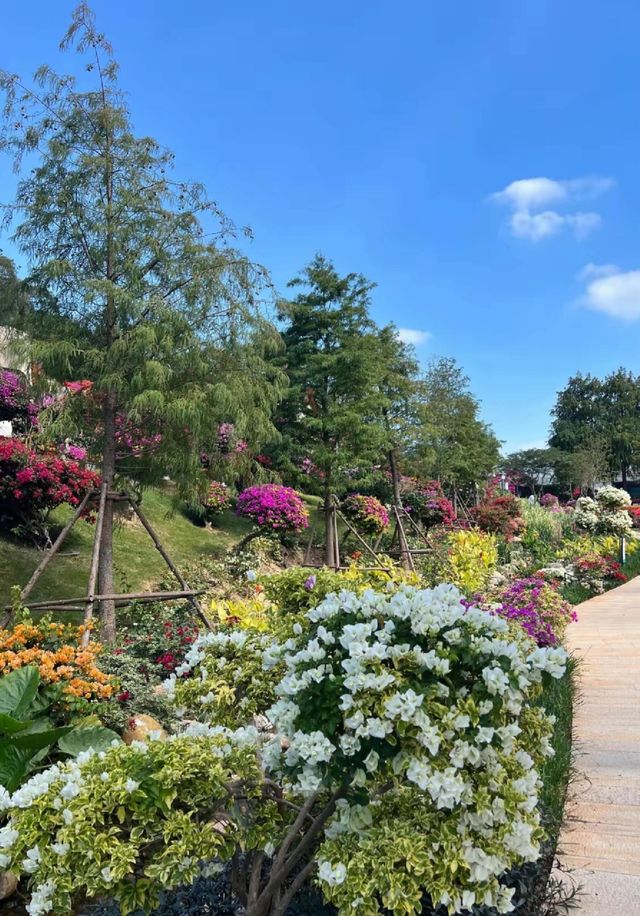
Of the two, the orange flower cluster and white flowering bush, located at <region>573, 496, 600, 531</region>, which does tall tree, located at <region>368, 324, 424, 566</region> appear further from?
the orange flower cluster

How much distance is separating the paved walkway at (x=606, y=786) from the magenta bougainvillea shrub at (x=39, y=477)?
5025mm

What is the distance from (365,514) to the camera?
10273 millimetres

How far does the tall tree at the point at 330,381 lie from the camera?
323 inches

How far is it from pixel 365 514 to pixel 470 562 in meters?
2.33

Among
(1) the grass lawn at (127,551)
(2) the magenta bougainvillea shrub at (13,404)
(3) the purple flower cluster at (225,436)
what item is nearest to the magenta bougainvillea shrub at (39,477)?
(1) the grass lawn at (127,551)

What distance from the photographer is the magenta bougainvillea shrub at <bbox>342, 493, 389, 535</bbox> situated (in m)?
10.3

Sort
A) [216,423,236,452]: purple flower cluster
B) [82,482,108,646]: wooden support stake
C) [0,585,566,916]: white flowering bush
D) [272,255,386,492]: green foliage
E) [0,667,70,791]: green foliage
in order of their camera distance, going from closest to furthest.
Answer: [0,585,566,916]: white flowering bush
[0,667,70,791]: green foliage
[82,482,108,646]: wooden support stake
[216,423,236,452]: purple flower cluster
[272,255,386,492]: green foliage

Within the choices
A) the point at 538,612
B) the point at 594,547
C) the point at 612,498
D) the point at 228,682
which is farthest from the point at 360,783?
the point at 612,498

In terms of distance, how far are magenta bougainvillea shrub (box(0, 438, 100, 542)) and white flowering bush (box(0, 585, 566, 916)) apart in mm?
5169

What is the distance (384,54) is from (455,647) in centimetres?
635

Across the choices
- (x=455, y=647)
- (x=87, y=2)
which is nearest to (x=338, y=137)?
(x=87, y=2)

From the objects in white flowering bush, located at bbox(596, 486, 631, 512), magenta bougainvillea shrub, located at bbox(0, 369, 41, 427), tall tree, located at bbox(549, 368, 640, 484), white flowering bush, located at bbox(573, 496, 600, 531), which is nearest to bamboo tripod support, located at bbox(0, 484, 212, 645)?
magenta bougainvillea shrub, located at bbox(0, 369, 41, 427)

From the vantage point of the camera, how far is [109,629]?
4637 mm

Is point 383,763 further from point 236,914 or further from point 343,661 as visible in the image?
point 236,914
